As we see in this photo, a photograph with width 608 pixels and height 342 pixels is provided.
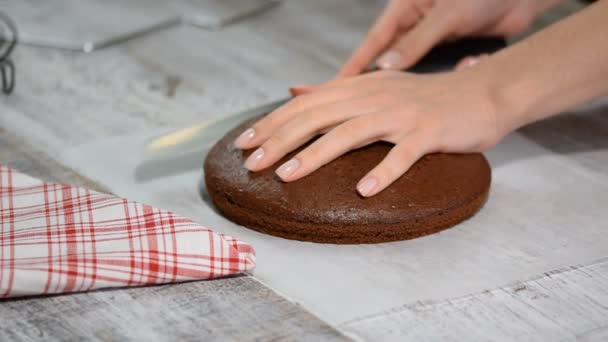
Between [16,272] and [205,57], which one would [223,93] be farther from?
[16,272]

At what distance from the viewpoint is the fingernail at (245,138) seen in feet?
3.95

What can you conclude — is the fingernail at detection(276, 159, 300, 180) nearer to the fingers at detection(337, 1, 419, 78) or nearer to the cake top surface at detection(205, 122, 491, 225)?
the cake top surface at detection(205, 122, 491, 225)

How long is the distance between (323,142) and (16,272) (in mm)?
418

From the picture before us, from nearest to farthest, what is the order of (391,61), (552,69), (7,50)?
1. (552,69)
2. (391,61)
3. (7,50)

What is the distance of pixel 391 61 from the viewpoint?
1.47 meters

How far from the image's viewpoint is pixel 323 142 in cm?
115

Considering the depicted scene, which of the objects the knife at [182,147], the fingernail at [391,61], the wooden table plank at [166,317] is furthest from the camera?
the fingernail at [391,61]

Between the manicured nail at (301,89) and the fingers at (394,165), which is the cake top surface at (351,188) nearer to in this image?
the fingers at (394,165)

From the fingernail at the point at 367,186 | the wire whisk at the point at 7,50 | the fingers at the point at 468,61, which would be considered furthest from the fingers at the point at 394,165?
the wire whisk at the point at 7,50

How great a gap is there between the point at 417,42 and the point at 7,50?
30.7 inches

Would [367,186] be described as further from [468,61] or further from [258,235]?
[468,61]

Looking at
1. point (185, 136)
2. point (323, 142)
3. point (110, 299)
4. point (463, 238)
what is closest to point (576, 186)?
point (463, 238)

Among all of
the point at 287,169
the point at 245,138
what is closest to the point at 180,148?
the point at 245,138

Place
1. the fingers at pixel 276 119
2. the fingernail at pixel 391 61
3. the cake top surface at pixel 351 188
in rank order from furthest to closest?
the fingernail at pixel 391 61, the fingers at pixel 276 119, the cake top surface at pixel 351 188
